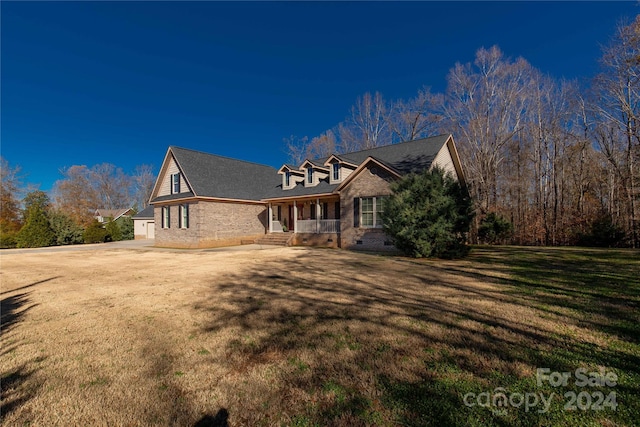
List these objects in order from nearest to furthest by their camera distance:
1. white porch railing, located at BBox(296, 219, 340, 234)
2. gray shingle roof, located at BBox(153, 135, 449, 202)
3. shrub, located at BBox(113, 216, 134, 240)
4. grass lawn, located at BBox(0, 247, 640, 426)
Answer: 1. grass lawn, located at BBox(0, 247, 640, 426)
2. gray shingle roof, located at BBox(153, 135, 449, 202)
3. white porch railing, located at BBox(296, 219, 340, 234)
4. shrub, located at BBox(113, 216, 134, 240)

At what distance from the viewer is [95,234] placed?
1056 inches

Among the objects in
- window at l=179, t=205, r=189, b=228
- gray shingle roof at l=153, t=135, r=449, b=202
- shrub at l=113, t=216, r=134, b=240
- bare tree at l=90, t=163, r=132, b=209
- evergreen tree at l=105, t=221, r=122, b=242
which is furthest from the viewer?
bare tree at l=90, t=163, r=132, b=209

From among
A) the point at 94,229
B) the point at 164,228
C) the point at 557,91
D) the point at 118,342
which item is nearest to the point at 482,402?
the point at 118,342

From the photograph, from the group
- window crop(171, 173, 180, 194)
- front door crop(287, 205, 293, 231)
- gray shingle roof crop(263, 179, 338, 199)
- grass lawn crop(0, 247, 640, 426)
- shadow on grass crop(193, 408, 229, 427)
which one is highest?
window crop(171, 173, 180, 194)

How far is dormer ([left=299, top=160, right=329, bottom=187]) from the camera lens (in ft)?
70.4

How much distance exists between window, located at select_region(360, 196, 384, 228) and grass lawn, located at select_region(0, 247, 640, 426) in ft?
31.3

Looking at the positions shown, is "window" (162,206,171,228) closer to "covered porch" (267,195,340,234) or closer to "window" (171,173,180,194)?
"window" (171,173,180,194)

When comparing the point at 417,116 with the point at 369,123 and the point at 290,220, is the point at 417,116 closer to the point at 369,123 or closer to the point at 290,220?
the point at 369,123

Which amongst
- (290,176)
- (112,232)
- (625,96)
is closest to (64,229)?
(112,232)

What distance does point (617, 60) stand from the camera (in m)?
17.2

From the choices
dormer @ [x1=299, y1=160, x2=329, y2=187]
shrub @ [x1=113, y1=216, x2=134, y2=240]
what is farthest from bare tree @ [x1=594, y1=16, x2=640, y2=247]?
shrub @ [x1=113, y1=216, x2=134, y2=240]

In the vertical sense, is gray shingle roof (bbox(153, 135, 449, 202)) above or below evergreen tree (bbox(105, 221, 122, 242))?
above

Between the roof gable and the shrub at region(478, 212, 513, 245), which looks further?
the roof gable

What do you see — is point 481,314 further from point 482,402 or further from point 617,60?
point 617,60
